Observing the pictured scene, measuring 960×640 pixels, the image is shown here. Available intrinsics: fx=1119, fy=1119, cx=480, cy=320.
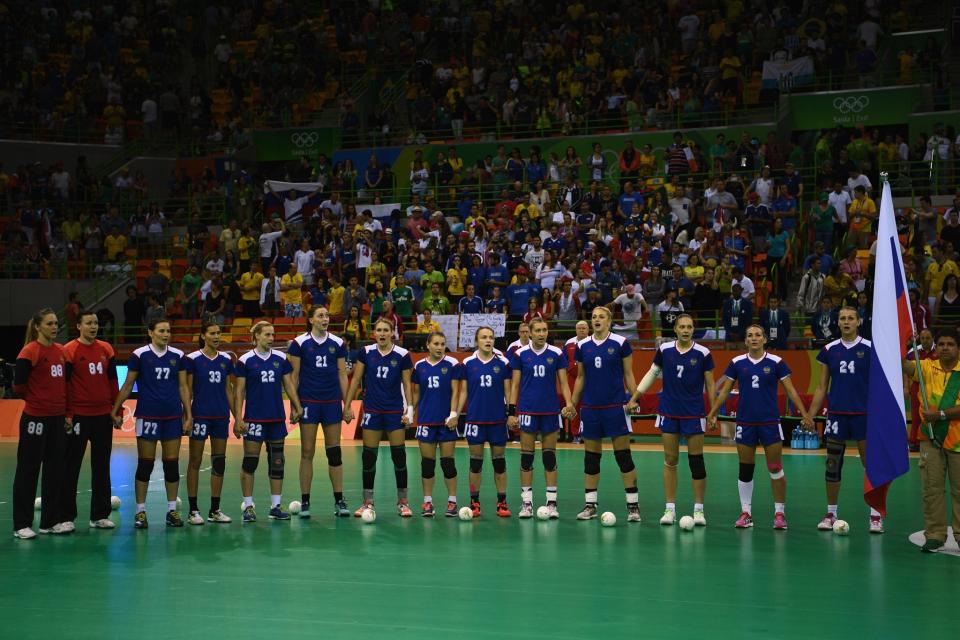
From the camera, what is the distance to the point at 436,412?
14.2 metres

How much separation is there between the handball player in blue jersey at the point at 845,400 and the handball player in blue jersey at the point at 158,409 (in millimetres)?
7534

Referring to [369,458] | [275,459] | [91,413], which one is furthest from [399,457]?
[91,413]

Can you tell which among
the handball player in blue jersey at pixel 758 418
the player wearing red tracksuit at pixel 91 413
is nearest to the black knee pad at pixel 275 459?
the player wearing red tracksuit at pixel 91 413

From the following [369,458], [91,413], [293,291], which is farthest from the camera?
[293,291]

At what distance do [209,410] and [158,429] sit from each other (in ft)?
2.21

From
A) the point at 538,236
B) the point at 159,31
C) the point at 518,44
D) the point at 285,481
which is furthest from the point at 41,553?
the point at 159,31

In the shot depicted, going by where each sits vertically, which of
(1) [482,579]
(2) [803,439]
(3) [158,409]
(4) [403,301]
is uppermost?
(4) [403,301]

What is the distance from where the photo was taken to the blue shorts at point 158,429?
523 inches

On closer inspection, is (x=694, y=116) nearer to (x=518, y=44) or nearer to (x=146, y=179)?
(x=518, y=44)

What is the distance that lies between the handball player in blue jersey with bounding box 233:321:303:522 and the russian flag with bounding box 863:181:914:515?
666 centimetres

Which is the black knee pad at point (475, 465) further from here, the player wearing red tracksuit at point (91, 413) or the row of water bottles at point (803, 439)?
the row of water bottles at point (803, 439)

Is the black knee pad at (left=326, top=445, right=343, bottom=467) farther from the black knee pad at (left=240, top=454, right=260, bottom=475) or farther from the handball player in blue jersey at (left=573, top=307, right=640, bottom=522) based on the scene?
the handball player in blue jersey at (left=573, top=307, right=640, bottom=522)

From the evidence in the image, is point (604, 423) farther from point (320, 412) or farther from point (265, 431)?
point (265, 431)

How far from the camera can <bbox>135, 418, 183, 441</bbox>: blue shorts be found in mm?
13273
